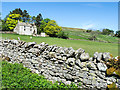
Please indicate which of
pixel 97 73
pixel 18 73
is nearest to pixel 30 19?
pixel 18 73

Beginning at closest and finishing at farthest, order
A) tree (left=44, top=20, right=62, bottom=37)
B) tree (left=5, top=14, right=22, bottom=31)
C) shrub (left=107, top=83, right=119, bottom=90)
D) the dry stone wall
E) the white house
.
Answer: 1. shrub (left=107, top=83, right=119, bottom=90)
2. the dry stone wall
3. the white house
4. tree (left=44, top=20, right=62, bottom=37)
5. tree (left=5, top=14, right=22, bottom=31)

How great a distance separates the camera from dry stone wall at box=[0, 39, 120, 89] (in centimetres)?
401

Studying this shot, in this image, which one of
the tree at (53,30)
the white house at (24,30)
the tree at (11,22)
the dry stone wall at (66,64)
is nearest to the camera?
the dry stone wall at (66,64)

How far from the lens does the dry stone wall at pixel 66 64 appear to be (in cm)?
401

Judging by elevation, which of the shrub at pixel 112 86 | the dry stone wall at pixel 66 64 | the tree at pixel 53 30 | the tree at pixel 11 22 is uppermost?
the tree at pixel 11 22

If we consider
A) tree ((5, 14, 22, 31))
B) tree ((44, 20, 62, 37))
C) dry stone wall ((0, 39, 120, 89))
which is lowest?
dry stone wall ((0, 39, 120, 89))

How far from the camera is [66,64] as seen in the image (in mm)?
4730

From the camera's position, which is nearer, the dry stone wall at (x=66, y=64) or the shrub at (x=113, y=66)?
the shrub at (x=113, y=66)

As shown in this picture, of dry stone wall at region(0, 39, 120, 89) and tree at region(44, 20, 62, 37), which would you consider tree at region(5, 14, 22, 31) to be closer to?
tree at region(44, 20, 62, 37)

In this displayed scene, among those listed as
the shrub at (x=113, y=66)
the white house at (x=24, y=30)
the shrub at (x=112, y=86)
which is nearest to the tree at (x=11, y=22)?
the white house at (x=24, y=30)

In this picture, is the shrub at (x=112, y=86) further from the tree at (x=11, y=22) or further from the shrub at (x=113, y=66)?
the tree at (x=11, y=22)

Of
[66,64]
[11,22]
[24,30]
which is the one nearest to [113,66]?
[66,64]

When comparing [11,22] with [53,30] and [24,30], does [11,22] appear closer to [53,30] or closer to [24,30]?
[24,30]

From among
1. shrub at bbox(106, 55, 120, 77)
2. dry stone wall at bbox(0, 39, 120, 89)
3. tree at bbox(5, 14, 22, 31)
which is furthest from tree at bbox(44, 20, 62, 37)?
tree at bbox(5, 14, 22, 31)
